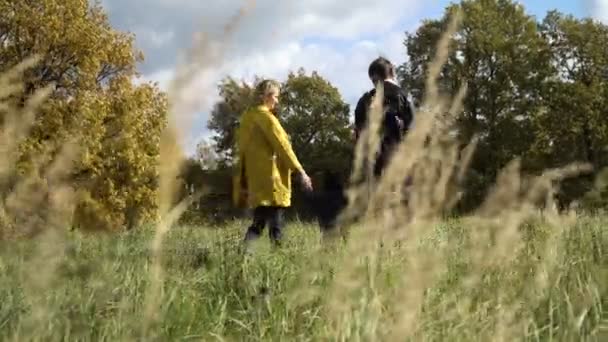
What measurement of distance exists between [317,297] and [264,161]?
3.73m

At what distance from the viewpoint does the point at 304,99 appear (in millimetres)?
58438

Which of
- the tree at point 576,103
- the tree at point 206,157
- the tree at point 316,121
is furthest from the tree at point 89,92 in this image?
the tree at point 206,157

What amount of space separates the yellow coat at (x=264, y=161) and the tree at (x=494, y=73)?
32.9 meters

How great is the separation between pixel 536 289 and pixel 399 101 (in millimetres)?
3909

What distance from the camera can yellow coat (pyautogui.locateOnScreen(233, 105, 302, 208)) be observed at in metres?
7.53

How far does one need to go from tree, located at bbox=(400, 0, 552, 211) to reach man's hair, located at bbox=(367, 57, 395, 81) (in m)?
32.9

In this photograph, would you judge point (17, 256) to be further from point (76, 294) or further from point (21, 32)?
point (21, 32)

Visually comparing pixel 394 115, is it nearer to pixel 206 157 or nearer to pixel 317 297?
pixel 317 297

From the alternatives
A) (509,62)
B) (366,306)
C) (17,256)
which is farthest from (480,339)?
(509,62)

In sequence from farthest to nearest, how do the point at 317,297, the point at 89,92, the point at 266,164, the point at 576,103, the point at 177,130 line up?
the point at 576,103, the point at 89,92, the point at 266,164, the point at 317,297, the point at 177,130

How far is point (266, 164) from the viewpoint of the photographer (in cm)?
766

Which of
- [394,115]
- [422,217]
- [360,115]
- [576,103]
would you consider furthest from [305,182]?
[576,103]

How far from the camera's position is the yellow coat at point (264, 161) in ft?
24.7

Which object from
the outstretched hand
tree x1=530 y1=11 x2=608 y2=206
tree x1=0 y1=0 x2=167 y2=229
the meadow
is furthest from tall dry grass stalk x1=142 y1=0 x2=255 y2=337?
tree x1=530 y1=11 x2=608 y2=206
